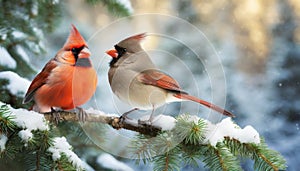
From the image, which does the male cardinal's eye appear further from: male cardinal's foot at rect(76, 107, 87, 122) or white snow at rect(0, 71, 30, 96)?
white snow at rect(0, 71, 30, 96)

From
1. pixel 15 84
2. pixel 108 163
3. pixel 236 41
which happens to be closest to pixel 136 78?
pixel 15 84

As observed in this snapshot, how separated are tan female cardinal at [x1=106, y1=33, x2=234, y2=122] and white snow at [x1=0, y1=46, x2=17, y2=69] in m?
0.58

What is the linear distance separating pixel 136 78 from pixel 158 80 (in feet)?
0.14

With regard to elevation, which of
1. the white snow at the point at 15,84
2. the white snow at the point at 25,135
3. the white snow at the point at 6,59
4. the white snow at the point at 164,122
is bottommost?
the white snow at the point at 25,135

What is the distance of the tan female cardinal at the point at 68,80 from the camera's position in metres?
0.73

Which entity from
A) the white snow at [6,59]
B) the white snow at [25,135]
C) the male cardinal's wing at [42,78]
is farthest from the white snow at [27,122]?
the white snow at [6,59]

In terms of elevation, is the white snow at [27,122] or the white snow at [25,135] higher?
the white snow at [27,122]

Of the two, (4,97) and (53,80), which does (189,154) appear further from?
(4,97)

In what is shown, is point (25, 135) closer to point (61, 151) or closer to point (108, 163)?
point (61, 151)

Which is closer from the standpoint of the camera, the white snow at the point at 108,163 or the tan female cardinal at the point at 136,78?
the tan female cardinal at the point at 136,78

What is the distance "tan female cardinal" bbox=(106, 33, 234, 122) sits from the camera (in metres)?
0.67

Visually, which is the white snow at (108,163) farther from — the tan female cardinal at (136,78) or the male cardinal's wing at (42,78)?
the tan female cardinal at (136,78)

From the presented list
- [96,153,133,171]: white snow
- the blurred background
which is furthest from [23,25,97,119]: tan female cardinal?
[96,153,133,171]: white snow

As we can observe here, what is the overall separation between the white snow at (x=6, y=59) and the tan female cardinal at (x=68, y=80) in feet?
1.11
